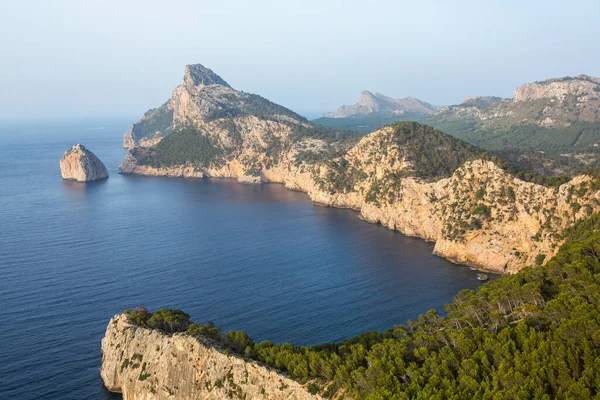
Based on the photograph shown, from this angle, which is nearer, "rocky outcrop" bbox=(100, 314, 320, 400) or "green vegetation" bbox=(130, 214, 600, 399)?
"green vegetation" bbox=(130, 214, 600, 399)

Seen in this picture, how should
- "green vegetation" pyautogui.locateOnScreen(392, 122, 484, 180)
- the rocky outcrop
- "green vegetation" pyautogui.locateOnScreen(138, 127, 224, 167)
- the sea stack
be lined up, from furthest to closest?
"green vegetation" pyautogui.locateOnScreen(138, 127, 224, 167)
the sea stack
"green vegetation" pyautogui.locateOnScreen(392, 122, 484, 180)
the rocky outcrop

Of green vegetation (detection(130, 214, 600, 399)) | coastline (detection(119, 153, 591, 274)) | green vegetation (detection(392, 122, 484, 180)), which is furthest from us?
green vegetation (detection(392, 122, 484, 180))

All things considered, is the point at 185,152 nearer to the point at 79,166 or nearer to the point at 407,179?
the point at 79,166

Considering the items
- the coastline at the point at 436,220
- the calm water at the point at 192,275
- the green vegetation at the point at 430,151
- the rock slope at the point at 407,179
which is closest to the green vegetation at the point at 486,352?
the calm water at the point at 192,275

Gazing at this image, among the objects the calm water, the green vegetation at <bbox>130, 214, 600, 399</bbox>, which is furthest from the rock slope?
the green vegetation at <bbox>130, 214, 600, 399</bbox>

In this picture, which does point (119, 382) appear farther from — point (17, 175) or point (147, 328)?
point (17, 175)

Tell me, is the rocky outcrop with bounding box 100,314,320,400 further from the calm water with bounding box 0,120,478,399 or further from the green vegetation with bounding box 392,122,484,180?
the green vegetation with bounding box 392,122,484,180

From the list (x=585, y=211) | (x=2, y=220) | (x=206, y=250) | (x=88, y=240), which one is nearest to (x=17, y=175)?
(x=2, y=220)
